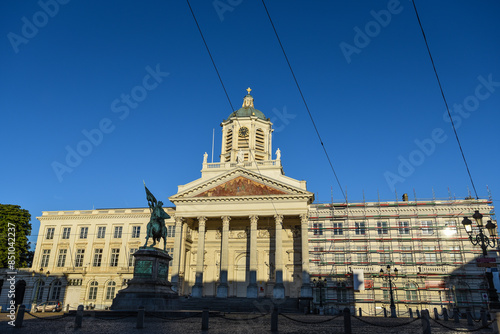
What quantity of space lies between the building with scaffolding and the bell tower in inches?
505

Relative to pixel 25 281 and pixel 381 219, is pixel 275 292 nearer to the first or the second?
pixel 381 219

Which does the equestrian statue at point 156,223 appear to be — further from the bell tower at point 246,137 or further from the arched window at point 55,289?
the arched window at point 55,289

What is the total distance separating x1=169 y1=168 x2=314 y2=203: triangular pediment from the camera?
45.9 metres

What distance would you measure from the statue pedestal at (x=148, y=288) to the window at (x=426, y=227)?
31881 millimetres

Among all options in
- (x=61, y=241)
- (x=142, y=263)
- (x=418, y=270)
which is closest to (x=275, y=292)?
(x=418, y=270)

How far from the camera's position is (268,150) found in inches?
2340

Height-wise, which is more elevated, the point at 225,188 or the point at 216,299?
the point at 225,188

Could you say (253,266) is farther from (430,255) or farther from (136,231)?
(430,255)

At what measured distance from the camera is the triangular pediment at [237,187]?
4594 centimetres

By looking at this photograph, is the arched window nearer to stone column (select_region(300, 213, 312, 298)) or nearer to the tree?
the tree

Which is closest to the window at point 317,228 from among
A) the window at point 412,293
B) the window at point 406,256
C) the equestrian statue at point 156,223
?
the window at point 406,256

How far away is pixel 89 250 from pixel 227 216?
70.4ft

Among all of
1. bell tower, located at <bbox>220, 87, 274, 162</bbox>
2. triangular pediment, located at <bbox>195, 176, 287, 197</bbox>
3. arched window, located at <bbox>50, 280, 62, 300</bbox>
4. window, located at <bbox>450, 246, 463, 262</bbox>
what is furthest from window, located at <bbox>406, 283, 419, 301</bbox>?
arched window, located at <bbox>50, 280, 62, 300</bbox>

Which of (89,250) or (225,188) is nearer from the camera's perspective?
(225,188)
